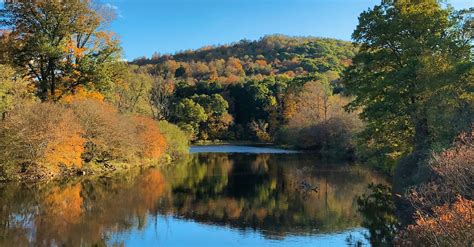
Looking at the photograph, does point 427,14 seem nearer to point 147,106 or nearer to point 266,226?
point 266,226

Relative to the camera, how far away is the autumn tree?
97.1 ft

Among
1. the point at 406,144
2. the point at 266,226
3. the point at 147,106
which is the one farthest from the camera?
the point at 147,106

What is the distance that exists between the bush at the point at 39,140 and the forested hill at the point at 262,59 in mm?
72366

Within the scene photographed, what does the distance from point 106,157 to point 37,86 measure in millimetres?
7827

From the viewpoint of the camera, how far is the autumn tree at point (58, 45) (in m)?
29.6

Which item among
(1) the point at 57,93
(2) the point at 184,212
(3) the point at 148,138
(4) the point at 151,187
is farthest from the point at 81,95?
(2) the point at 184,212

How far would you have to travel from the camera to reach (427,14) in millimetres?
21328

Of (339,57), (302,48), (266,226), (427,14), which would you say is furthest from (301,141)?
(302,48)

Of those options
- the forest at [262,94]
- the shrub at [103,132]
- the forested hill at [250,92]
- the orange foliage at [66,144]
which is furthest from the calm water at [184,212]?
the forest at [262,94]

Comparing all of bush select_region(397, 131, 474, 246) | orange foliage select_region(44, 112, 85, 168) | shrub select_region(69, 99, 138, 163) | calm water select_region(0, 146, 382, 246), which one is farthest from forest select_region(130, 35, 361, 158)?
bush select_region(397, 131, 474, 246)

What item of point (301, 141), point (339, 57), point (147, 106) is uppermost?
point (339, 57)

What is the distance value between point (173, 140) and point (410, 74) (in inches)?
1383

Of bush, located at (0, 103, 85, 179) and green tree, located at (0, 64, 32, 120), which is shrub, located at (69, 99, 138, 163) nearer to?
bush, located at (0, 103, 85, 179)

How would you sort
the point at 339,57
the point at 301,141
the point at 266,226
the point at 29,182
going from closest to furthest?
1. the point at 266,226
2. the point at 29,182
3. the point at 301,141
4. the point at 339,57
